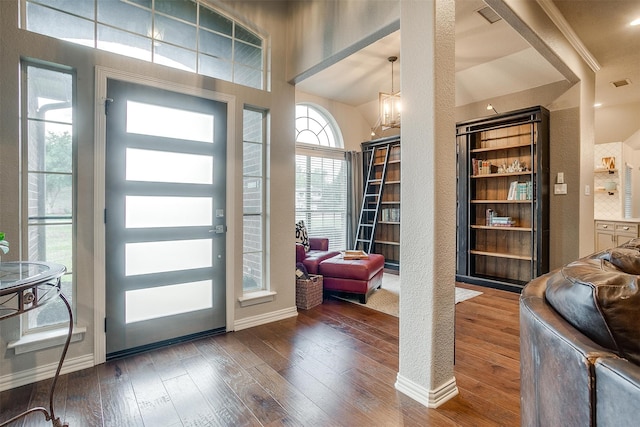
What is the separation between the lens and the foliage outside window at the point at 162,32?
2092mm

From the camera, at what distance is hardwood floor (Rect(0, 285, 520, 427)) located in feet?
5.37

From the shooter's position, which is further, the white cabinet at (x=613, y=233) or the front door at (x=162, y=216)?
the white cabinet at (x=613, y=233)

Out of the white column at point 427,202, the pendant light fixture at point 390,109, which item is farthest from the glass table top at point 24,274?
the pendant light fixture at point 390,109

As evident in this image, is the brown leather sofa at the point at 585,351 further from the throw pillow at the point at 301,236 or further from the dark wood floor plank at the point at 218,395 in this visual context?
the throw pillow at the point at 301,236

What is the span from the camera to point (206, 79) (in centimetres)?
261

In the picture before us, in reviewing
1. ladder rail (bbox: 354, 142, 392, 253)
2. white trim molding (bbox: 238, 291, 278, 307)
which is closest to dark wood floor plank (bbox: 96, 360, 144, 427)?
white trim molding (bbox: 238, 291, 278, 307)

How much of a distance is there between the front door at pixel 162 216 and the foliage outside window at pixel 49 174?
0.22 metres

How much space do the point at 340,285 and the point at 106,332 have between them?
7.49 ft

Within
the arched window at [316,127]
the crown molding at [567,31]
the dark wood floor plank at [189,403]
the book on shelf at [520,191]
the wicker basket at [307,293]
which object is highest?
the crown molding at [567,31]

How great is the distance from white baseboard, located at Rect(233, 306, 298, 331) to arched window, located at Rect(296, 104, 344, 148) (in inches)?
120

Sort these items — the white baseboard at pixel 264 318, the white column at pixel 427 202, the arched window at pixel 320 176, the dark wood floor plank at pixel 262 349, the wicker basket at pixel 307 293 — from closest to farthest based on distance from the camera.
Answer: the white column at pixel 427 202 → the dark wood floor plank at pixel 262 349 → the white baseboard at pixel 264 318 → the wicker basket at pixel 307 293 → the arched window at pixel 320 176

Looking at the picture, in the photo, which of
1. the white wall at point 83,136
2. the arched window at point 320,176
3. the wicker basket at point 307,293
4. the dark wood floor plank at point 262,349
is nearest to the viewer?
the white wall at point 83,136

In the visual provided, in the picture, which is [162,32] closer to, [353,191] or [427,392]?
[427,392]

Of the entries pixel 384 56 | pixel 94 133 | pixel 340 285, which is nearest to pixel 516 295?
pixel 340 285
